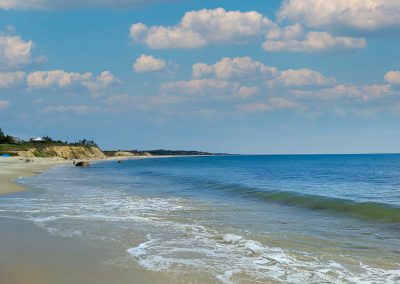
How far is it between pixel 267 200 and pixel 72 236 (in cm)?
1653

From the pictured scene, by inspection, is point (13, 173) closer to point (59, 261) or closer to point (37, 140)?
point (59, 261)

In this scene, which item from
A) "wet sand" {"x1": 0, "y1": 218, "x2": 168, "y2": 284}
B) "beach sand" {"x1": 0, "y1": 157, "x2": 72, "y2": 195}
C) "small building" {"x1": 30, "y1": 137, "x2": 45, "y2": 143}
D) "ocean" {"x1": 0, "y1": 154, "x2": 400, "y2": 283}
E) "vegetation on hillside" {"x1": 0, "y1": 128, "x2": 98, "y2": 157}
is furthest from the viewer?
"small building" {"x1": 30, "y1": 137, "x2": 45, "y2": 143}

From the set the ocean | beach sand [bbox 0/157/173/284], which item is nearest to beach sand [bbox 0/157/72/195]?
the ocean

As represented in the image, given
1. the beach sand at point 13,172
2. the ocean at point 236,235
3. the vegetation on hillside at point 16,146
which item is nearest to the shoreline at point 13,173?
the beach sand at point 13,172

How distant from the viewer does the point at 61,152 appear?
159375 millimetres

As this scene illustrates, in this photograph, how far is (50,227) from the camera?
15.8 metres

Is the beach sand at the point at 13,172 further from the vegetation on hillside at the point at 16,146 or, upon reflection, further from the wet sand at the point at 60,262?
the vegetation on hillside at the point at 16,146

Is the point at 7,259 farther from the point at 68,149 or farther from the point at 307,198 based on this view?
the point at 68,149

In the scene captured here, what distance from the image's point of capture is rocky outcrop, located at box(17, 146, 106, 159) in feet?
426

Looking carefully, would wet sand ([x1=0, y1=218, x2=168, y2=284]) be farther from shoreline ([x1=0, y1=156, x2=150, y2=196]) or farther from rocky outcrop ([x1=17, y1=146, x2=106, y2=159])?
rocky outcrop ([x1=17, y1=146, x2=106, y2=159])

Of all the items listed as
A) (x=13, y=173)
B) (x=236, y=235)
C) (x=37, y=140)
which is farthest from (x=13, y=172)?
(x=37, y=140)

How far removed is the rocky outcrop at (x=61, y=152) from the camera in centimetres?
12998

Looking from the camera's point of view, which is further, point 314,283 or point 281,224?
point 281,224

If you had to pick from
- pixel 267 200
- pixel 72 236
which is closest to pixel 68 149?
pixel 267 200
